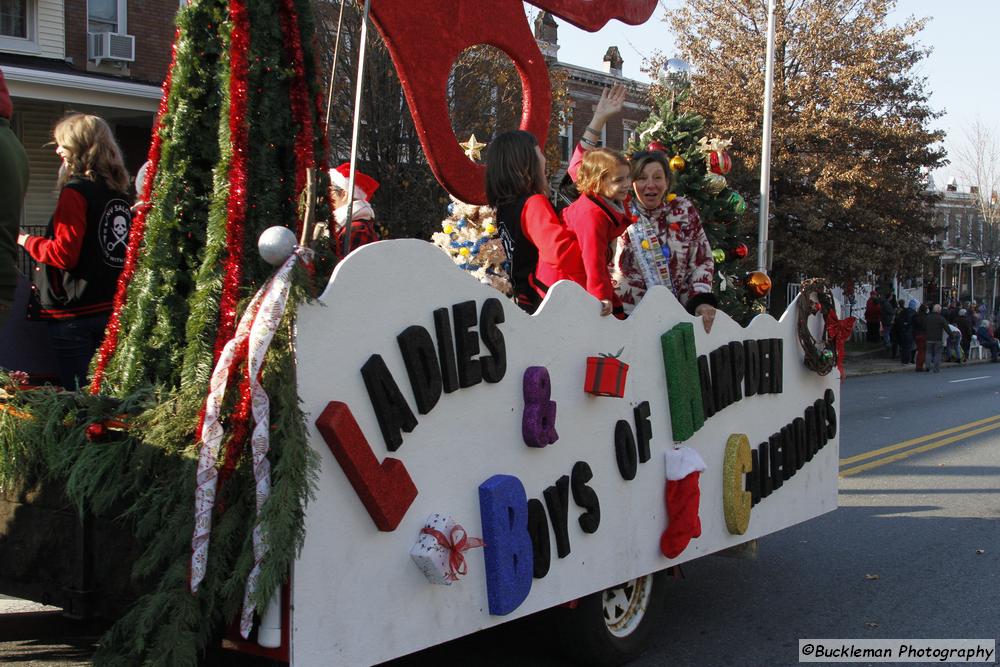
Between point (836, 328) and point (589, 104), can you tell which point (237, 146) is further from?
point (589, 104)

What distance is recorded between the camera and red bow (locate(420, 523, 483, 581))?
3352mm

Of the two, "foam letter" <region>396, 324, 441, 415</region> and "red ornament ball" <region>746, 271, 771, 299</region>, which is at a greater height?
"red ornament ball" <region>746, 271, 771, 299</region>

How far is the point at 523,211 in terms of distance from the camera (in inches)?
178

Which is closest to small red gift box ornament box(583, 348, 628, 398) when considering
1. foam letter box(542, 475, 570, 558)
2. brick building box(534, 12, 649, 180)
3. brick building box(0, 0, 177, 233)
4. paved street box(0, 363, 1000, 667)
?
foam letter box(542, 475, 570, 558)

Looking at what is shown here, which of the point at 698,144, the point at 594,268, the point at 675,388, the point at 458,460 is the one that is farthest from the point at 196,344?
the point at 698,144

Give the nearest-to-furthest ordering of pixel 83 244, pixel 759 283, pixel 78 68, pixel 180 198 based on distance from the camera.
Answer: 1. pixel 180 198
2. pixel 83 244
3. pixel 759 283
4. pixel 78 68

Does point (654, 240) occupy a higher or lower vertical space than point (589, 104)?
lower

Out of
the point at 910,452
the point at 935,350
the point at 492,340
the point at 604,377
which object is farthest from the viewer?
the point at 935,350

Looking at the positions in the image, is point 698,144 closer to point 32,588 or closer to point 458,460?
point 458,460

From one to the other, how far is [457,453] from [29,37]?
1782 cm

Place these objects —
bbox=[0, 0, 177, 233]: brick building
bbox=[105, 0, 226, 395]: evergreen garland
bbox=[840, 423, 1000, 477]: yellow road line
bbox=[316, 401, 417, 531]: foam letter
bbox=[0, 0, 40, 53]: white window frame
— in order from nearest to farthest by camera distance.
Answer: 1. bbox=[316, 401, 417, 531]: foam letter
2. bbox=[105, 0, 226, 395]: evergreen garland
3. bbox=[840, 423, 1000, 477]: yellow road line
4. bbox=[0, 0, 177, 233]: brick building
5. bbox=[0, 0, 40, 53]: white window frame

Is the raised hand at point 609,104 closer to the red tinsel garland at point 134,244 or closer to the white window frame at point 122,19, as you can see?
the red tinsel garland at point 134,244

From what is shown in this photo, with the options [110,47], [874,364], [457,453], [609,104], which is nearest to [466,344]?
[457,453]

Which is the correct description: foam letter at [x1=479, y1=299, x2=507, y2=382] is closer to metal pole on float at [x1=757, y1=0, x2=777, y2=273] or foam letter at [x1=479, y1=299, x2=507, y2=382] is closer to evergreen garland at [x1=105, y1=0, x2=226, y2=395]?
evergreen garland at [x1=105, y1=0, x2=226, y2=395]
